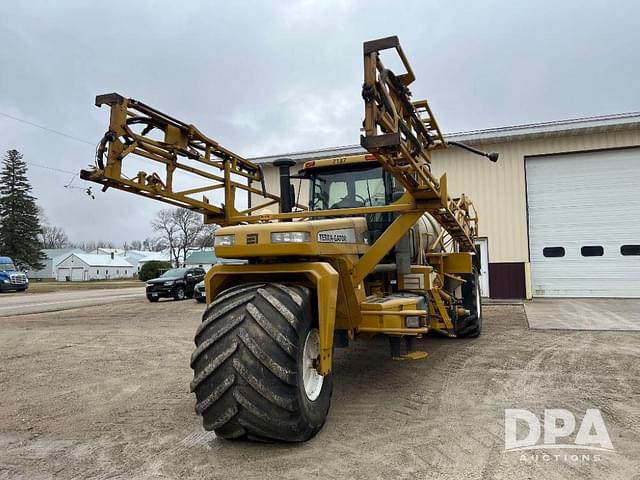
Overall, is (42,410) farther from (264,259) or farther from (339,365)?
(339,365)

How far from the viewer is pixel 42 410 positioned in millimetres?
4852

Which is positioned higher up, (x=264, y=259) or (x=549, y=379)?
(x=264, y=259)

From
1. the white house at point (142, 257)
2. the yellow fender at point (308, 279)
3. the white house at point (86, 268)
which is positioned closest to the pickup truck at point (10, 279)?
the yellow fender at point (308, 279)

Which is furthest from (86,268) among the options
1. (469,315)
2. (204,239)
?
(469,315)

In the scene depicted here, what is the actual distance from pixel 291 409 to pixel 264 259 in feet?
4.48

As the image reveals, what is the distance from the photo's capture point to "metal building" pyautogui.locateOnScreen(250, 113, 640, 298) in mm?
15477

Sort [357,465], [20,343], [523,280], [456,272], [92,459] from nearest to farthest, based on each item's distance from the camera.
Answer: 1. [357,465]
2. [92,459]
3. [456,272]
4. [20,343]
5. [523,280]

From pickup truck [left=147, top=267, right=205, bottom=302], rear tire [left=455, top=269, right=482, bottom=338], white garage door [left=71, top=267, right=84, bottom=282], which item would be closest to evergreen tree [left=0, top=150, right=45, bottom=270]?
white garage door [left=71, top=267, right=84, bottom=282]

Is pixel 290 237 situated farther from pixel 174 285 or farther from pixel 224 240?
pixel 174 285

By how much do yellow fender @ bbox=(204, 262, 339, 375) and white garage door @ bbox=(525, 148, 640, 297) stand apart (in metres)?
14.2

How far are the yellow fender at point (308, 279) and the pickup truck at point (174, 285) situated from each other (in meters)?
16.7

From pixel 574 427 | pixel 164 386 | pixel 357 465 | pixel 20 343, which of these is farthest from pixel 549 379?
pixel 20 343

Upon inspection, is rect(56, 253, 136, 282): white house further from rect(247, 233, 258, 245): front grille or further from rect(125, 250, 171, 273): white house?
rect(247, 233, 258, 245): front grille

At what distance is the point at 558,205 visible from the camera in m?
16.2
